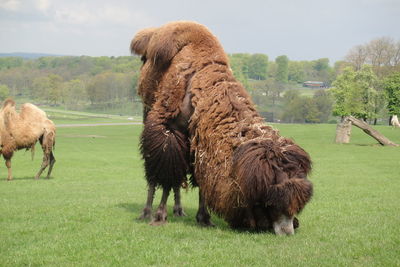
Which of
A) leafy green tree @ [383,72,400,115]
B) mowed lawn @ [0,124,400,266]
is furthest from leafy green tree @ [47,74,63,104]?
mowed lawn @ [0,124,400,266]

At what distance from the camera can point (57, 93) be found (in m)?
142

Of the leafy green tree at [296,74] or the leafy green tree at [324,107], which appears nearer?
the leafy green tree at [324,107]

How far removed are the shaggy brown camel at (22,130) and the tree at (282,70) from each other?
153 metres

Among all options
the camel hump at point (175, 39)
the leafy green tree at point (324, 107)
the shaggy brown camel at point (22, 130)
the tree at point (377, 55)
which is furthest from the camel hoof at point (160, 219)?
the leafy green tree at point (324, 107)

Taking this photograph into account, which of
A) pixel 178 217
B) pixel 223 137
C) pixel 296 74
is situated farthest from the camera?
pixel 296 74

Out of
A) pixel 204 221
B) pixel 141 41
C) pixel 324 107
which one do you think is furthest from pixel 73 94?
pixel 204 221

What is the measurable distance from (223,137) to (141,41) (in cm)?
333

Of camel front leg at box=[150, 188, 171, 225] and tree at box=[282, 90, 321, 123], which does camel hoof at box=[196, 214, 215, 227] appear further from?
tree at box=[282, 90, 321, 123]

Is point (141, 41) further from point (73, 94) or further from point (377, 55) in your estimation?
point (73, 94)

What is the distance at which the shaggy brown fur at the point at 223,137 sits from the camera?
554cm

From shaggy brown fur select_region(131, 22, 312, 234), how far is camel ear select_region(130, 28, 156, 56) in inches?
25.5

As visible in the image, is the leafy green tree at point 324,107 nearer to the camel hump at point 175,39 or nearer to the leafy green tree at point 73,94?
the leafy green tree at point 73,94

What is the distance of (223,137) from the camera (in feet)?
20.0

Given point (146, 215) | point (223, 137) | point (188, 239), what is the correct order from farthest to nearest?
point (146, 215), point (223, 137), point (188, 239)
